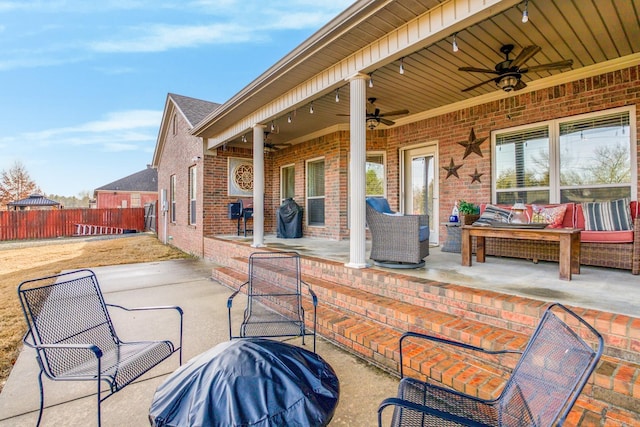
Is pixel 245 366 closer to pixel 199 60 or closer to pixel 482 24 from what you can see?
pixel 482 24

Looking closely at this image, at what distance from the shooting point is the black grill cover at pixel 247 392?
115cm

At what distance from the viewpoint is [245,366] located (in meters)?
1.34

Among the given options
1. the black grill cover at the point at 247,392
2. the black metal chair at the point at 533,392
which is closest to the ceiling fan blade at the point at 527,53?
the black metal chair at the point at 533,392

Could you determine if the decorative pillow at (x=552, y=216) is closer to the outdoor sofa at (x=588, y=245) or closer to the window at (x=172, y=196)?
the outdoor sofa at (x=588, y=245)

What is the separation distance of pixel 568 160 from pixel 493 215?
1.33m

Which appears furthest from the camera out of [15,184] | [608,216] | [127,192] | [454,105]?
[127,192]

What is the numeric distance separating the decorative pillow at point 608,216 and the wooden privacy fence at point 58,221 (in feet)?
70.1

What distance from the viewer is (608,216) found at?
3.79 meters

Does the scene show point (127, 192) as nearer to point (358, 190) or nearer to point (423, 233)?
point (358, 190)

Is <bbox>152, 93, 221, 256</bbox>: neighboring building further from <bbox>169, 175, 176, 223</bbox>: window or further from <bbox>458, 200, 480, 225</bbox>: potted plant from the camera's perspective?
<bbox>458, 200, 480, 225</bbox>: potted plant

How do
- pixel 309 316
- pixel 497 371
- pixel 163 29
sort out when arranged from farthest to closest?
pixel 163 29 < pixel 309 316 < pixel 497 371

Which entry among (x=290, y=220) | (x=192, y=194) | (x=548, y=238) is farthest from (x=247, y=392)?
(x=192, y=194)

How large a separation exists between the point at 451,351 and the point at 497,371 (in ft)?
1.12

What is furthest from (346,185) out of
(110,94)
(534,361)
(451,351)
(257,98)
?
(110,94)
